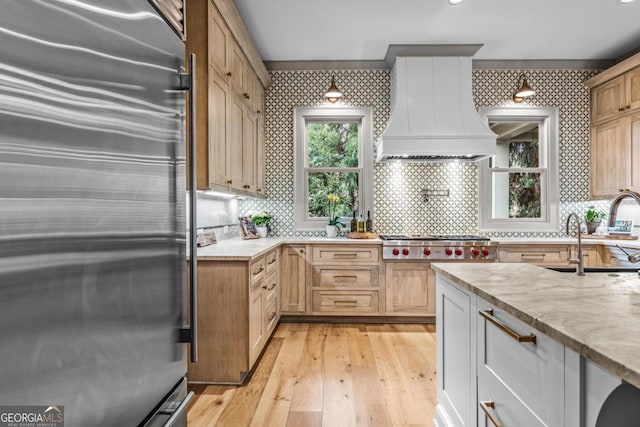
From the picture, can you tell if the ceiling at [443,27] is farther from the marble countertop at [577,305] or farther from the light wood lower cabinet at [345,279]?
the marble countertop at [577,305]

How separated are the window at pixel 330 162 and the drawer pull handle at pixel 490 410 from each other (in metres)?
3.12

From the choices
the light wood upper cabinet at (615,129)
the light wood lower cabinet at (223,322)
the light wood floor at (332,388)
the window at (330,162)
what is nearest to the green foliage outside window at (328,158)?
the window at (330,162)

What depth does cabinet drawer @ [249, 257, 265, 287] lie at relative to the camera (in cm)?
248

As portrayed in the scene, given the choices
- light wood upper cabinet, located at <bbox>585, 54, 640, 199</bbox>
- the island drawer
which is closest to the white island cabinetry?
the island drawer

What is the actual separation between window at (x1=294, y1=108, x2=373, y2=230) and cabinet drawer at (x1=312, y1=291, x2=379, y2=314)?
90cm

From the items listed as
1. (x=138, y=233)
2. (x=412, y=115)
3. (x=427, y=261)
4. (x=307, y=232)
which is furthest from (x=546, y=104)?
(x=138, y=233)

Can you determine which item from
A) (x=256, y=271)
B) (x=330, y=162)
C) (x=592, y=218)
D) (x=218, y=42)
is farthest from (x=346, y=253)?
(x=592, y=218)

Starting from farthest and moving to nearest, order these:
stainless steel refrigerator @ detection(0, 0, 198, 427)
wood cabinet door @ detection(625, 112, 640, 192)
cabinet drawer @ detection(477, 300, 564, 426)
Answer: wood cabinet door @ detection(625, 112, 640, 192)
cabinet drawer @ detection(477, 300, 564, 426)
stainless steel refrigerator @ detection(0, 0, 198, 427)

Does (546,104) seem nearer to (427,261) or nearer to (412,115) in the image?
(412,115)

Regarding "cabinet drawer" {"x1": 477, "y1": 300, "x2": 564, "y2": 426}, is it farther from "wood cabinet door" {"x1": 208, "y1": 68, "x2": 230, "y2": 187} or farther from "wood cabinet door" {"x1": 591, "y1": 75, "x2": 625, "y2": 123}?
"wood cabinet door" {"x1": 591, "y1": 75, "x2": 625, "y2": 123}

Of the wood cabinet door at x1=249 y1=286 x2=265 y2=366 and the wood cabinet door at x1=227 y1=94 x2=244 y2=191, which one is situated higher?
the wood cabinet door at x1=227 y1=94 x2=244 y2=191

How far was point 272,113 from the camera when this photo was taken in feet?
14.2

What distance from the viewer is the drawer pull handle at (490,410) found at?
1181 mm

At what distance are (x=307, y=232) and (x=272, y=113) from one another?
1493 mm
